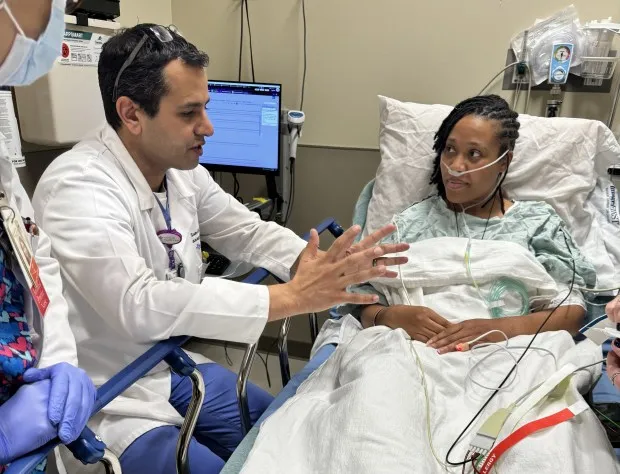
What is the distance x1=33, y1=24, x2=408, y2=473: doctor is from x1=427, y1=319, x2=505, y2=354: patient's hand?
30 centimetres

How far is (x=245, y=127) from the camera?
2283mm

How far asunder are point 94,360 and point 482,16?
2.08 m

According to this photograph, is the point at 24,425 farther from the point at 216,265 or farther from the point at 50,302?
the point at 216,265

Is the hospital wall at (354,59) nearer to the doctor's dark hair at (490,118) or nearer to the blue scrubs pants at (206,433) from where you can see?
the doctor's dark hair at (490,118)

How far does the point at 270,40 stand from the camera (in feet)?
8.15

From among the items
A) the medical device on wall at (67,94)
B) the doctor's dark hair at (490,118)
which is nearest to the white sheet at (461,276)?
the doctor's dark hair at (490,118)

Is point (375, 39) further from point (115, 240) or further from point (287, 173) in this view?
point (115, 240)

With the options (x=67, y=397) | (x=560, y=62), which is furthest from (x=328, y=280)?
(x=560, y=62)

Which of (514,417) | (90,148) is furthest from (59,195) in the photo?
(514,417)

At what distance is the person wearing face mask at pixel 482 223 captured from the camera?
1453 mm

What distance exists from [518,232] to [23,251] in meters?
1.50

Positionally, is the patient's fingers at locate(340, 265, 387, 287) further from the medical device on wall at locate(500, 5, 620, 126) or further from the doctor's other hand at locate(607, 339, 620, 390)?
the medical device on wall at locate(500, 5, 620, 126)

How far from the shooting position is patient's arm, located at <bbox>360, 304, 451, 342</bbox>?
1435 mm

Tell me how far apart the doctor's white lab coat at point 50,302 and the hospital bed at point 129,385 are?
0.52 ft
